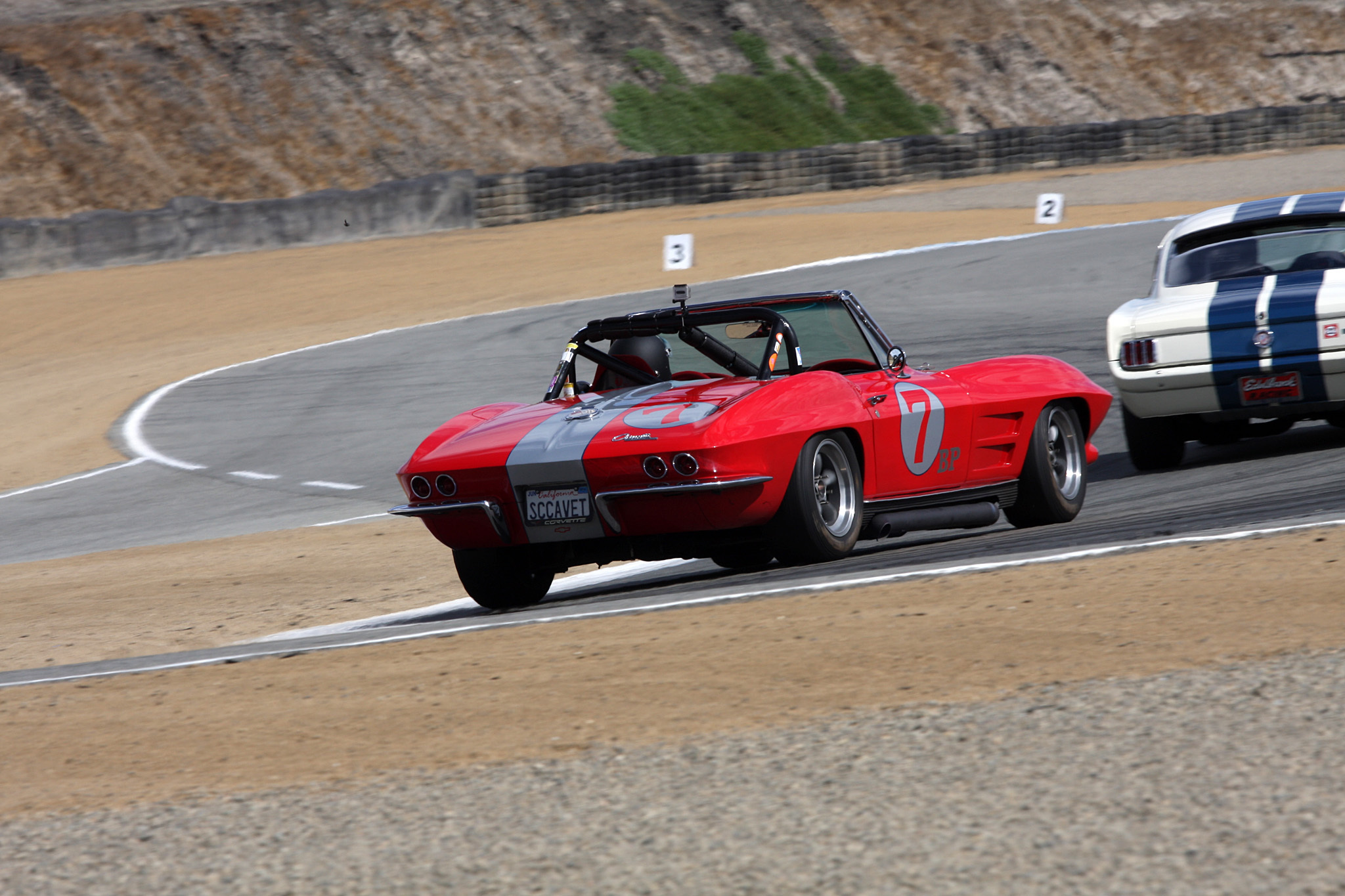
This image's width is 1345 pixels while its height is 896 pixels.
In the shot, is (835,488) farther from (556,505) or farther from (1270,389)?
(1270,389)

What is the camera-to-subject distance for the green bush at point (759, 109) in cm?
5062

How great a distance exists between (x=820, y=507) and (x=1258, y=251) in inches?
169

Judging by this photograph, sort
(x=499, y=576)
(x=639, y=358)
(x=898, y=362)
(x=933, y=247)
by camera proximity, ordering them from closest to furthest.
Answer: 1. (x=499, y=576)
2. (x=898, y=362)
3. (x=639, y=358)
4. (x=933, y=247)

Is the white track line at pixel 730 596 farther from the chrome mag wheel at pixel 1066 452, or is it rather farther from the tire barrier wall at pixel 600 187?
the tire barrier wall at pixel 600 187

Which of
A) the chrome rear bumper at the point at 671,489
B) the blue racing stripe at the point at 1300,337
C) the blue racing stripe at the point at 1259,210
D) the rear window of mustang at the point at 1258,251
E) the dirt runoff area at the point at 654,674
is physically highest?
the blue racing stripe at the point at 1259,210

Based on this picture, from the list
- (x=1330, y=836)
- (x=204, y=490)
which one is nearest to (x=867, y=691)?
(x=1330, y=836)

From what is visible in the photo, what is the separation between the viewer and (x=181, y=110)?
4319 centimetres

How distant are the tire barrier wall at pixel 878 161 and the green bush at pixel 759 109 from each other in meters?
9.01

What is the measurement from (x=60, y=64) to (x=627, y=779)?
141 feet

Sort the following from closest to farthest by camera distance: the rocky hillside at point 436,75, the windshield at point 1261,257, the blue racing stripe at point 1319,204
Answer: the windshield at point 1261,257 → the blue racing stripe at point 1319,204 → the rocky hillside at point 436,75

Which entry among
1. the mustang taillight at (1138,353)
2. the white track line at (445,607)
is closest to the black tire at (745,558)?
the white track line at (445,607)

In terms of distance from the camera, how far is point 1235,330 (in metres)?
9.30

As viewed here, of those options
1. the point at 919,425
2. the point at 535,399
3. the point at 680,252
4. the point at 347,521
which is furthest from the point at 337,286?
the point at 919,425

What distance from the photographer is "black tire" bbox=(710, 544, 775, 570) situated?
7.34m
